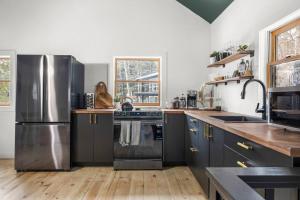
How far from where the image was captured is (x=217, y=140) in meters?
2.38

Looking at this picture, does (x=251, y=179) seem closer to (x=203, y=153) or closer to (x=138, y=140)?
(x=203, y=153)

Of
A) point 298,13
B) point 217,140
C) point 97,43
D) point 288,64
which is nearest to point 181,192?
point 217,140

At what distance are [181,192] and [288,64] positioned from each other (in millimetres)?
1814

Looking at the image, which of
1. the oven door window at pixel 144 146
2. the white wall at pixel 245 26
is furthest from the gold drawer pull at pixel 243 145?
the oven door window at pixel 144 146

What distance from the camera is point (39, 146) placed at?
12.7ft

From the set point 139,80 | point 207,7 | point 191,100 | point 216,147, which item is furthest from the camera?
point 139,80

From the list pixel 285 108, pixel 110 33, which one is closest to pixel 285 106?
pixel 285 108

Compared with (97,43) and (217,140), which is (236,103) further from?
(97,43)

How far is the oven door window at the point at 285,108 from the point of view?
1.53 meters

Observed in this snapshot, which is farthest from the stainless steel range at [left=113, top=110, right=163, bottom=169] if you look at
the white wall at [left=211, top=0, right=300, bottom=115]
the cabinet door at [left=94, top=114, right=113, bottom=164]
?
the white wall at [left=211, top=0, right=300, bottom=115]

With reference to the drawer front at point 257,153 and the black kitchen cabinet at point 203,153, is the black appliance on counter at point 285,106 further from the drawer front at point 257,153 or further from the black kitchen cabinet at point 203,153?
the black kitchen cabinet at point 203,153

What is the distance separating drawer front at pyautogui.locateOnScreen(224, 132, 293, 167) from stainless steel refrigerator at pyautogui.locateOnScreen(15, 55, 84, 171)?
8.72 feet

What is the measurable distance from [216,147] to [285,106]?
2.88 ft

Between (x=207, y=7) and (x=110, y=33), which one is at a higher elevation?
(x=207, y=7)
